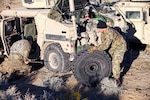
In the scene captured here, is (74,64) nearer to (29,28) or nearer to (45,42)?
(45,42)

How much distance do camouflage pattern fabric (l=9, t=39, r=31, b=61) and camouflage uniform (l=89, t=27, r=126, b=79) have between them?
2.66 metres

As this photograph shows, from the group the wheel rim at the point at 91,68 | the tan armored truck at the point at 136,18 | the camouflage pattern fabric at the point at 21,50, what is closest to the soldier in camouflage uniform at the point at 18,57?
the camouflage pattern fabric at the point at 21,50

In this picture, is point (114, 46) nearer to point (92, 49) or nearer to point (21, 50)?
point (92, 49)

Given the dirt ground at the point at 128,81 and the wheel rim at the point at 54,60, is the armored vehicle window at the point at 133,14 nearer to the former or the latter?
the dirt ground at the point at 128,81

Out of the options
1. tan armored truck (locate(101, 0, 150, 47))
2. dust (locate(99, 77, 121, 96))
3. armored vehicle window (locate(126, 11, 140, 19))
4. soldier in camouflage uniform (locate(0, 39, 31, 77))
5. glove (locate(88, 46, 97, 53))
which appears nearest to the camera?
dust (locate(99, 77, 121, 96))

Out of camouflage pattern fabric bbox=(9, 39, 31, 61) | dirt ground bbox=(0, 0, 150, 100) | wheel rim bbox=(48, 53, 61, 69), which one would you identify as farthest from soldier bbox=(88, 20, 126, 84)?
camouflage pattern fabric bbox=(9, 39, 31, 61)

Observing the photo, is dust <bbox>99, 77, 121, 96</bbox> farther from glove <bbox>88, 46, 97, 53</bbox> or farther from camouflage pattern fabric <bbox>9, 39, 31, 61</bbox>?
camouflage pattern fabric <bbox>9, 39, 31, 61</bbox>

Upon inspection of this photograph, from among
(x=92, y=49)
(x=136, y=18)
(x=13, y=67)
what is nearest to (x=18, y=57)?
(x=13, y=67)

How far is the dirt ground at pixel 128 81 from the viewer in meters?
10.7

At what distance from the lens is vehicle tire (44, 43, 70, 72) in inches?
495

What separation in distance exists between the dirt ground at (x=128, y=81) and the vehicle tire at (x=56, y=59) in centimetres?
26

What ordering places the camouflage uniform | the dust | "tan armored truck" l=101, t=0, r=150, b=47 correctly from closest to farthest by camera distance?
the dust
the camouflage uniform
"tan armored truck" l=101, t=0, r=150, b=47

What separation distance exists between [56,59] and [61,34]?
3.41 ft

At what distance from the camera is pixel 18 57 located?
12.7 metres
